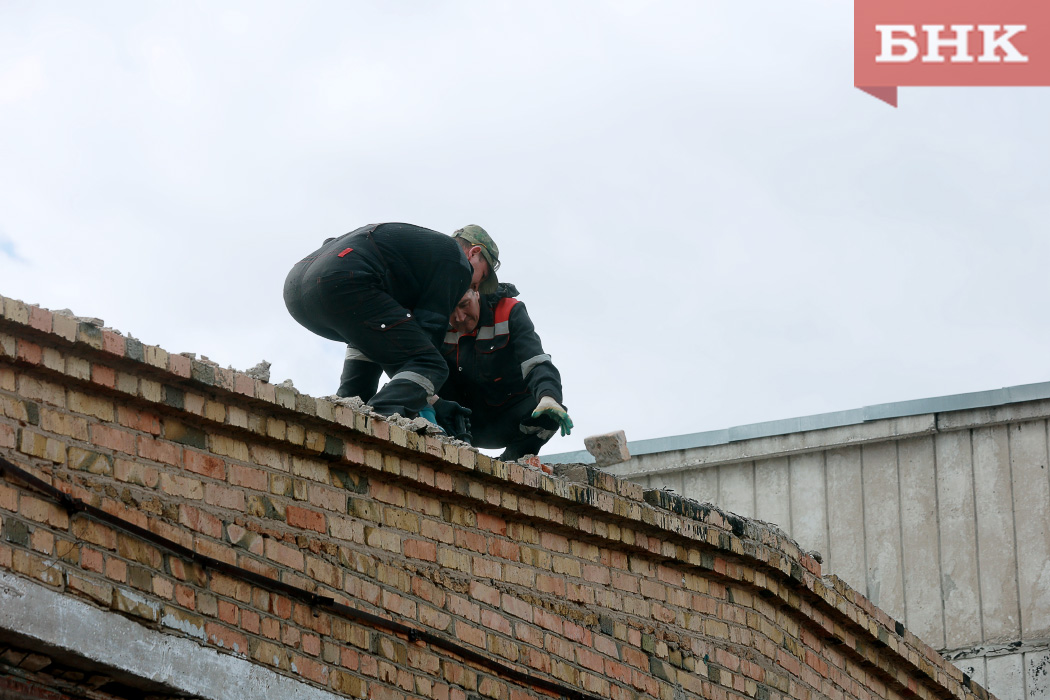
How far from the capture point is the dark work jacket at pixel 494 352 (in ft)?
30.6

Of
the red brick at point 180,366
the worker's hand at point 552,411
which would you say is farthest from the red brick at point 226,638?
the worker's hand at point 552,411

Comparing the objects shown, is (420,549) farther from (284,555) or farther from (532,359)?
(532,359)

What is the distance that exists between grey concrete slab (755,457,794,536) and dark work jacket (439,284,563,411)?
4952mm

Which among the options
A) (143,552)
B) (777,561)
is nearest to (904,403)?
(777,561)

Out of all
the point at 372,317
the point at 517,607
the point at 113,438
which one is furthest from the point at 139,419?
the point at 372,317

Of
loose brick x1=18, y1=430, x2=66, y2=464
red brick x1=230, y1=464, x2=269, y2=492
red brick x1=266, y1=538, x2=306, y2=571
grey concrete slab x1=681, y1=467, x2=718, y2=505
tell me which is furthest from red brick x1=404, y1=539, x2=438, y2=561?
grey concrete slab x1=681, y1=467, x2=718, y2=505

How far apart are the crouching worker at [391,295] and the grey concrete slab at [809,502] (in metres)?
5.75

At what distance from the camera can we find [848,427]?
13.4 metres

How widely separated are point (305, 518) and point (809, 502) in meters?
7.75

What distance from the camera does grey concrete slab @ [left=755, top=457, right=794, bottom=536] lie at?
13641 mm

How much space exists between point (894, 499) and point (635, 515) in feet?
19.2

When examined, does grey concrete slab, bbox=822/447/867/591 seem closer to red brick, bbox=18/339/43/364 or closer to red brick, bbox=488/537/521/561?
red brick, bbox=488/537/521/561

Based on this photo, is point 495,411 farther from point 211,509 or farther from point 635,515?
point 211,509

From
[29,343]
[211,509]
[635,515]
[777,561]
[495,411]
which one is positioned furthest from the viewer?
[495,411]
